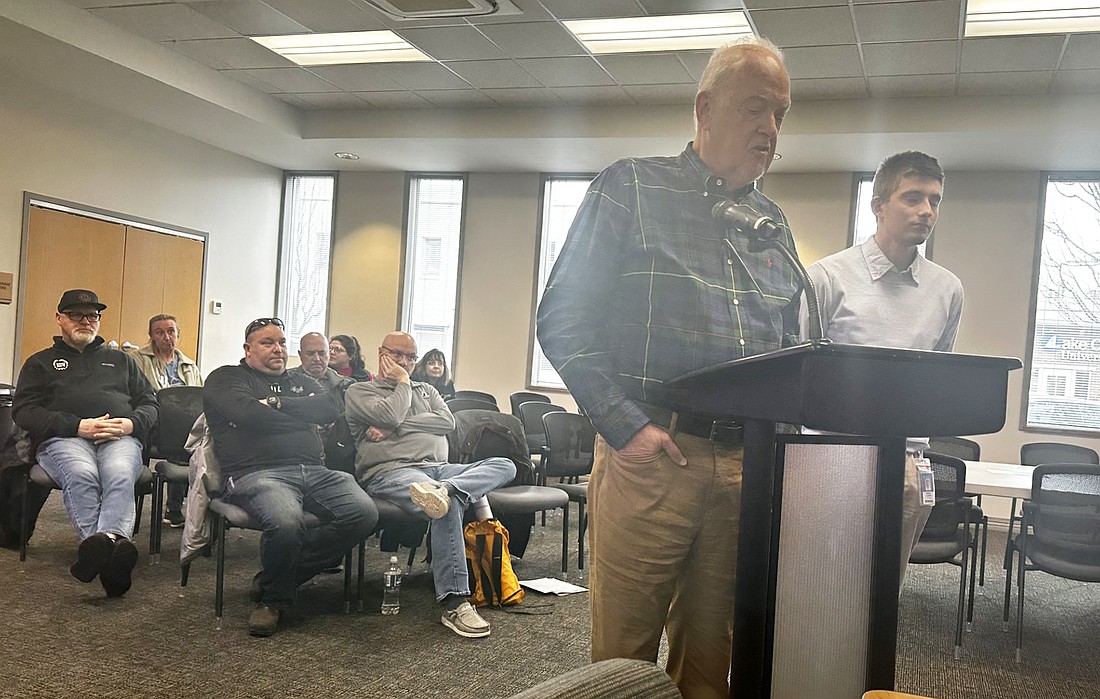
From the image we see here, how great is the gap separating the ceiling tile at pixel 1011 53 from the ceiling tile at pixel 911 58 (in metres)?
0.11

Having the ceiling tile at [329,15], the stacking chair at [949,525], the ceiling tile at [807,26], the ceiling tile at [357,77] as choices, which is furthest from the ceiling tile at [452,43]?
the stacking chair at [949,525]

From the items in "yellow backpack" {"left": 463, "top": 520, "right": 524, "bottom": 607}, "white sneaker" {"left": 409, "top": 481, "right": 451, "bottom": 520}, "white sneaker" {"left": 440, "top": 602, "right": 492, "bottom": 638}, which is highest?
"white sneaker" {"left": 409, "top": 481, "right": 451, "bottom": 520}

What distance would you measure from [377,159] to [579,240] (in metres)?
8.28

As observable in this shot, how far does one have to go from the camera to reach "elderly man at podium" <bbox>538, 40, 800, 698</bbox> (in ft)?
5.04

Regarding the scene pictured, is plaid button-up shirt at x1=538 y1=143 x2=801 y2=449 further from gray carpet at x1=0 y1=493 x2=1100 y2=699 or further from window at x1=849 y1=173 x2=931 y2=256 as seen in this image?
window at x1=849 y1=173 x2=931 y2=256


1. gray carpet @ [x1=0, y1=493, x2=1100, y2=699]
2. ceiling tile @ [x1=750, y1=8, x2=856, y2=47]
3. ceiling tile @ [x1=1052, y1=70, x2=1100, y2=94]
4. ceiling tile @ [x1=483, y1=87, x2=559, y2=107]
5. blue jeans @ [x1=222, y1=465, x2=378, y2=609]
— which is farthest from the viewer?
ceiling tile @ [x1=483, y1=87, x2=559, y2=107]

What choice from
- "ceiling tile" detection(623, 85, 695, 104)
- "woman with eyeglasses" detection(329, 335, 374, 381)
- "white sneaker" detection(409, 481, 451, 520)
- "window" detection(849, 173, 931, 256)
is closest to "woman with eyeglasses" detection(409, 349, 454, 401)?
"woman with eyeglasses" detection(329, 335, 374, 381)

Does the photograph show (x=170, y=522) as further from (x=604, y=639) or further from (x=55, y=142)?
(x=604, y=639)

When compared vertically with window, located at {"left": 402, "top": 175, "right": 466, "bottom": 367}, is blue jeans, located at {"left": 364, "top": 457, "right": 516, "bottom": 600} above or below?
below

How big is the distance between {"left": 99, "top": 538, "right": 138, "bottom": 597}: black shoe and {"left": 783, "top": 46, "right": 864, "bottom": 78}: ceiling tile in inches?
186

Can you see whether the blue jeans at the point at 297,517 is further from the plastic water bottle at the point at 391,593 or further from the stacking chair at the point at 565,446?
the stacking chair at the point at 565,446

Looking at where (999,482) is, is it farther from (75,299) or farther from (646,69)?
(75,299)

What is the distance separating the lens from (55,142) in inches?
295

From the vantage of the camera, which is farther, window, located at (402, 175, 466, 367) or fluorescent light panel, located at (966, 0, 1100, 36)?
window, located at (402, 175, 466, 367)
